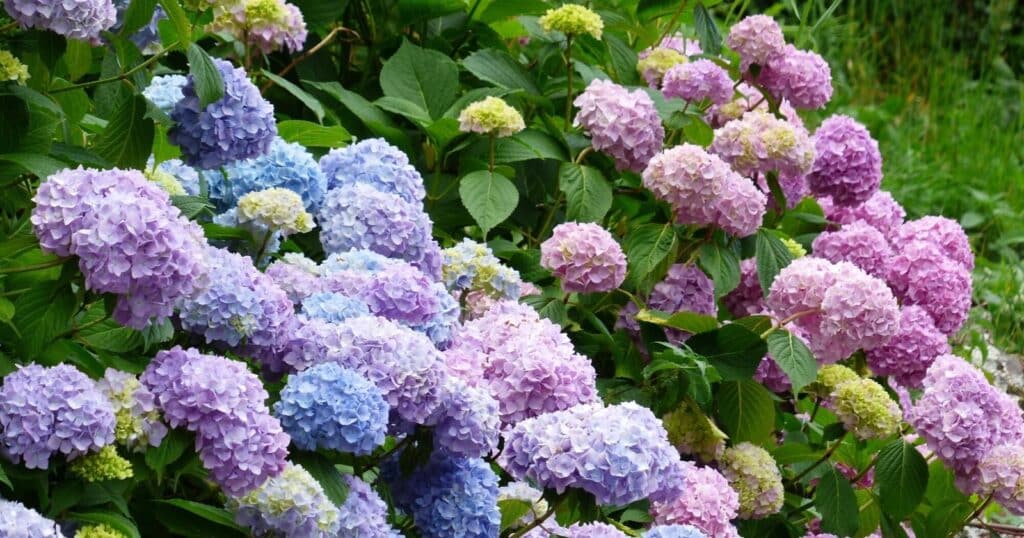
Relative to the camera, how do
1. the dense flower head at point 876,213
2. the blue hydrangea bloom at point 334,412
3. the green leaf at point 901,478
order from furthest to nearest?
the dense flower head at point 876,213 < the green leaf at point 901,478 < the blue hydrangea bloom at point 334,412

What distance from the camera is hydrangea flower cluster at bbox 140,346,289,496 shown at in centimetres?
163

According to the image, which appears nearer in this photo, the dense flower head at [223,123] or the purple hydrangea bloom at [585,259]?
A: the dense flower head at [223,123]

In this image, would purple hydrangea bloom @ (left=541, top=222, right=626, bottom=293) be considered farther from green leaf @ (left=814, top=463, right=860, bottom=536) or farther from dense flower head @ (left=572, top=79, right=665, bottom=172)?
green leaf @ (left=814, top=463, right=860, bottom=536)

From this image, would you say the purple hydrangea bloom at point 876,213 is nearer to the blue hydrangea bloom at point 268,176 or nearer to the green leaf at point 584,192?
the green leaf at point 584,192

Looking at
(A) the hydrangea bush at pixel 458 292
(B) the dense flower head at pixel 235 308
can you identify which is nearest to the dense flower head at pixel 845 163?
(A) the hydrangea bush at pixel 458 292

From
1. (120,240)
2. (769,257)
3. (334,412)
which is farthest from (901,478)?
(120,240)

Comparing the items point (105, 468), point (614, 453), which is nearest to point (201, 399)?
point (105, 468)

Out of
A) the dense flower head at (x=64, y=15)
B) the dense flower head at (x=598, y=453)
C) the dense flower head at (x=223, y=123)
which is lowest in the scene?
the dense flower head at (x=598, y=453)

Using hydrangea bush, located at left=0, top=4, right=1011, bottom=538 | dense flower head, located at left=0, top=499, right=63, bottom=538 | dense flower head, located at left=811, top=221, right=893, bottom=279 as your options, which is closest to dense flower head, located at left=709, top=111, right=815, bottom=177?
hydrangea bush, located at left=0, top=4, right=1011, bottom=538

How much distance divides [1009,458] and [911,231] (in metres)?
0.72

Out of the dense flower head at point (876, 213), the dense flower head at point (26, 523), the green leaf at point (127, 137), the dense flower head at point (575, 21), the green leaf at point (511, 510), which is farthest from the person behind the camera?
the dense flower head at point (876, 213)

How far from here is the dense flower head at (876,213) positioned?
3.33m

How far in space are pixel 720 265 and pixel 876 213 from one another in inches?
29.5

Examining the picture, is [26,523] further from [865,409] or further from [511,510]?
[865,409]
